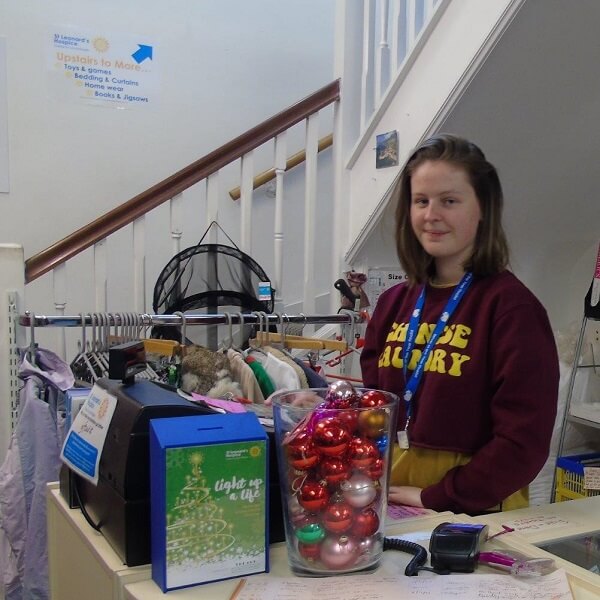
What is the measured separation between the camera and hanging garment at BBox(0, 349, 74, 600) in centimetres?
149

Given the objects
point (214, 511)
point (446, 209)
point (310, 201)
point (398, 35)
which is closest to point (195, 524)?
point (214, 511)

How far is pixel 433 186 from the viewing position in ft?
3.88

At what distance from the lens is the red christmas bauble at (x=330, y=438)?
2.53 feet

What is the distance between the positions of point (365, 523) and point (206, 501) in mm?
189

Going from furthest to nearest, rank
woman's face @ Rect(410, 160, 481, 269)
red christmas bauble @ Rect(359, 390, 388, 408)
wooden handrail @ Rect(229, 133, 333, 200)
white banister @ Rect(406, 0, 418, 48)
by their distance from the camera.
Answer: wooden handrail @ Rect(229, 133, 333, 200) < white banister @ Rect(406, 0, 418, 48) < woman's face @ Rect(410, 160, 481, 269) < red christmas bauble @ Rect(359, 390, 388, 408)

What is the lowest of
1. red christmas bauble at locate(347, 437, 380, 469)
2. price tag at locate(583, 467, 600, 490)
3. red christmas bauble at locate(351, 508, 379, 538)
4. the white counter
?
price tag at locate(583, 467, 600, 490)

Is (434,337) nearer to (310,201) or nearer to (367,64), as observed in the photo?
(310,201)

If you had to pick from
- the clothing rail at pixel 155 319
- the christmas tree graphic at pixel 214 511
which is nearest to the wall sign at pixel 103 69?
the clothing rail at pixel 155 319

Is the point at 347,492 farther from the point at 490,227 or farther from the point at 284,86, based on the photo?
the point at 284,86

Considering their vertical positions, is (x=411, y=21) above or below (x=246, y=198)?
above

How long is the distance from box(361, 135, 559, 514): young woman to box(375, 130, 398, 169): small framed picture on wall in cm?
95

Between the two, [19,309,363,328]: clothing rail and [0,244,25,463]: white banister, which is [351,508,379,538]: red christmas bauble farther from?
[0,244,25,463]: white banister

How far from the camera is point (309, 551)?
78 centimetres

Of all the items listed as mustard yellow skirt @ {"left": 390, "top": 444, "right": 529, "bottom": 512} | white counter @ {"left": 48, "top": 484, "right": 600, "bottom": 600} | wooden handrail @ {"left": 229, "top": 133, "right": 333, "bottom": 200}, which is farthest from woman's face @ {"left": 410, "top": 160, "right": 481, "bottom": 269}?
wooden handrail @ {"left": 229, "top": 133, "right": 333, "bottom": 200}
